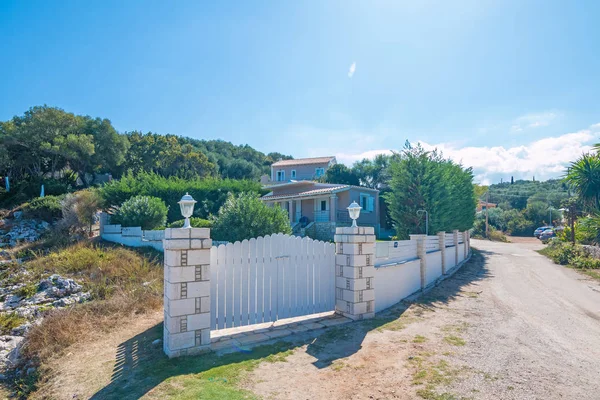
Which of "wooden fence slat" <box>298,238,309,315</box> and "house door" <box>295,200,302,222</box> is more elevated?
"house door" <box>295,200,302,222</box>

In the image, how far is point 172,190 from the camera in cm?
2236

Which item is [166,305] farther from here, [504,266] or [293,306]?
[504,266]

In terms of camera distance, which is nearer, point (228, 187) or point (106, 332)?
point (106, 332)

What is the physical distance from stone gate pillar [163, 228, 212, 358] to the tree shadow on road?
220mm

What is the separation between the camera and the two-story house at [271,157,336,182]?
4191 cm

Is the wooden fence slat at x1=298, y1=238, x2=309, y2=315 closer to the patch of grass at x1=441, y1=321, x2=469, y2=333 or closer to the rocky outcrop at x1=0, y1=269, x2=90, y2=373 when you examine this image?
the patch of grass at x1=441, y1=321, x2=469, y2=333

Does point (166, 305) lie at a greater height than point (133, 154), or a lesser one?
lesser

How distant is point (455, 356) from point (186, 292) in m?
3.94

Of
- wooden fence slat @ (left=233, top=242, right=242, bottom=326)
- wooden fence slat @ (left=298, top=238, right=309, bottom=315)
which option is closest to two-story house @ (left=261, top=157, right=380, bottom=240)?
wooden fence slat @ (left=298, top=238, right=309, bottom=315)

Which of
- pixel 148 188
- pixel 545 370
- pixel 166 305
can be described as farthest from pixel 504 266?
pixel 148 188

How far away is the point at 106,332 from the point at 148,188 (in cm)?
1658

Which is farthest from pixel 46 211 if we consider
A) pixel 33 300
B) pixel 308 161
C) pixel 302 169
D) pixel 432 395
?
pixel 308 161

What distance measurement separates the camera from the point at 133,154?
32844mm

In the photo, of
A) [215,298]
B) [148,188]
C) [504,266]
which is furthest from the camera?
[148,188]
